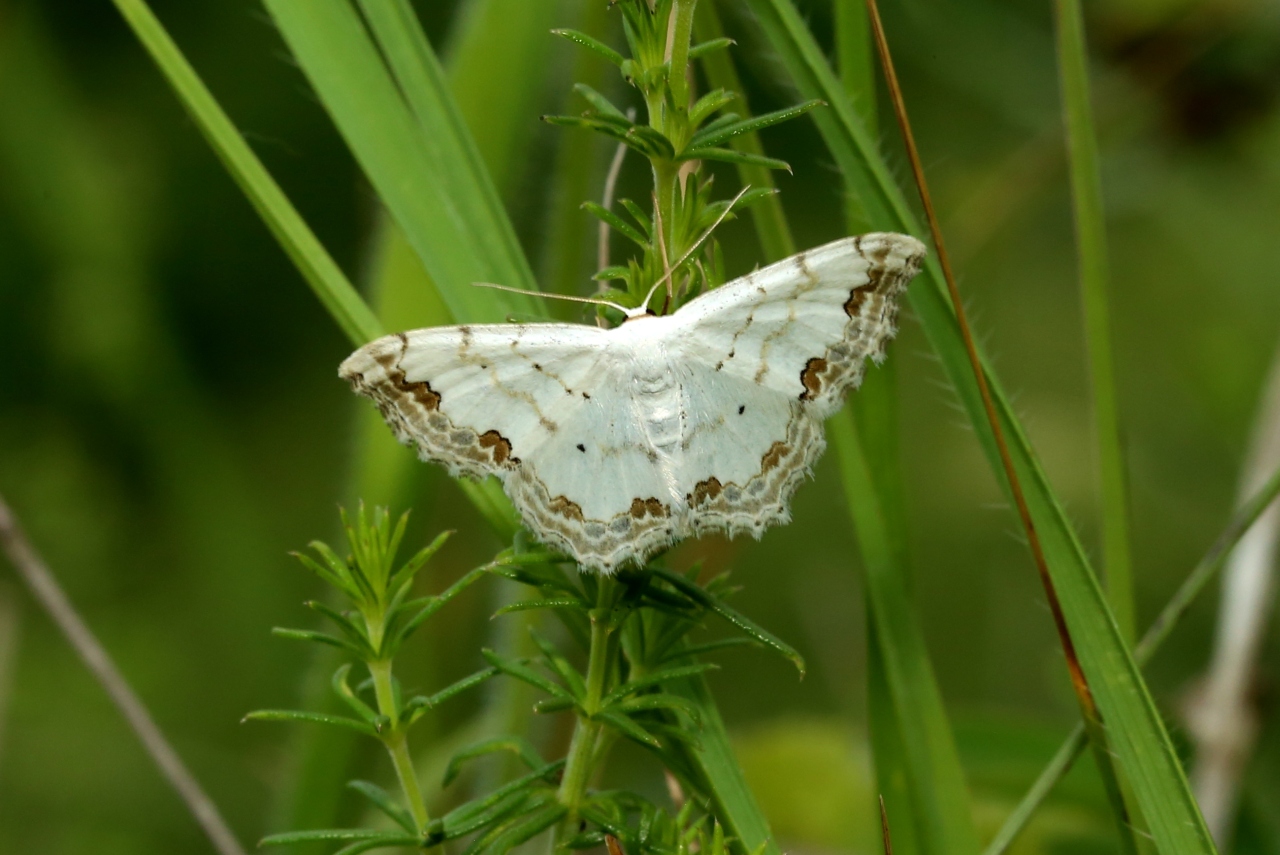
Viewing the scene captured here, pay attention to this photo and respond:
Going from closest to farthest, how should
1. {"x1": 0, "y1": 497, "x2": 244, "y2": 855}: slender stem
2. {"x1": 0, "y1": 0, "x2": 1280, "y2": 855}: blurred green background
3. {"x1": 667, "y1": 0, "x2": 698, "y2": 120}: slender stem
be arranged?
{"x1": 667, "y1": 0, "x2": 698, "y2": 120}: slender stem → {"x1": 0, "y1": 497, "x2": 244, "y2": 855}: slender stem → {"x1": 0, "y1": 0, "x2": 1280, "y2": 855}: blurred green background

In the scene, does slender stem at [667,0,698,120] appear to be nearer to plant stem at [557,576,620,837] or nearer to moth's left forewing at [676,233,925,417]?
moth's left forewing at [676,233,925,417]

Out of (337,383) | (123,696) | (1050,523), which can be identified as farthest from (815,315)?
(337,383)

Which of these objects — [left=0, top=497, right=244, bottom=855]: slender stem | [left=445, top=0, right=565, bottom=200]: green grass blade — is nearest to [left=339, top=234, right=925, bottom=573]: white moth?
[left=445, top=0, right=565, bottom=200]: green grass blade

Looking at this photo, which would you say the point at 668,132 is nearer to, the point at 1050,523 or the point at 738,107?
the point at 738,107

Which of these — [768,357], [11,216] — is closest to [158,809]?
[11,216]

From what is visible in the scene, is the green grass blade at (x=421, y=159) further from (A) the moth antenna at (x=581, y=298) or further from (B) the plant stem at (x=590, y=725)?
(B) the plant stem at (x=590, y=725)

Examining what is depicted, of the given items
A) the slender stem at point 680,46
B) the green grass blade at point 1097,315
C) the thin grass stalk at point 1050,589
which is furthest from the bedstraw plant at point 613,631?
the green grass blade at point 1097,315
